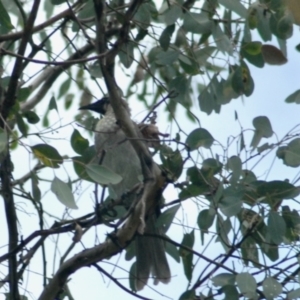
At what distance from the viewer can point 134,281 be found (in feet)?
11.1

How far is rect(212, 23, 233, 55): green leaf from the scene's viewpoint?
9.34 ft

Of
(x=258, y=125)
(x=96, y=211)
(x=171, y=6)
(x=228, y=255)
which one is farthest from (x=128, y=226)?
(x=171, y=6)

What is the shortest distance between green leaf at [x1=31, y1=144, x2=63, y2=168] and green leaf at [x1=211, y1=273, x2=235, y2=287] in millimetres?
562

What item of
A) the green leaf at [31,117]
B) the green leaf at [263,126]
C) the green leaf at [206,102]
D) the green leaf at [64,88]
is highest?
the green leaf at [64,88]

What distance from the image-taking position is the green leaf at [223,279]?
100 inches

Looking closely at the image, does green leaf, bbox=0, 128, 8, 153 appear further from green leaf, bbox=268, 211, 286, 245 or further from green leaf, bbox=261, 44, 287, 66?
green leaf, bbox=261, 44, 287, 66

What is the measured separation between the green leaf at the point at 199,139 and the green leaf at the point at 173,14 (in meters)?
0.41

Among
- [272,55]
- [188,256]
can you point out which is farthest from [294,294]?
[272,55]

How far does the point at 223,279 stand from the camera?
8.39 ft

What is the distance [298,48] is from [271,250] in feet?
2.28

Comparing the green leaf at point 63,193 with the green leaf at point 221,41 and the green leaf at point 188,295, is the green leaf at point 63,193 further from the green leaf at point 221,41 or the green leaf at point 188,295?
the green leaf at point 221,41

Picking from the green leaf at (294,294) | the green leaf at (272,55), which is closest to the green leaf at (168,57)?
the green leaf at (272,55)

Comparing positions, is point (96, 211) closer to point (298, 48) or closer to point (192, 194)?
point (192, 194)

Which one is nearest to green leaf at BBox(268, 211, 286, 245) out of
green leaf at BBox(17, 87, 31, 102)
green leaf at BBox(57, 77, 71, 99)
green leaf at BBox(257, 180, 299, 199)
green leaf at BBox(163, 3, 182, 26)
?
green leaf at BBox(257, 180, 299, 199)
